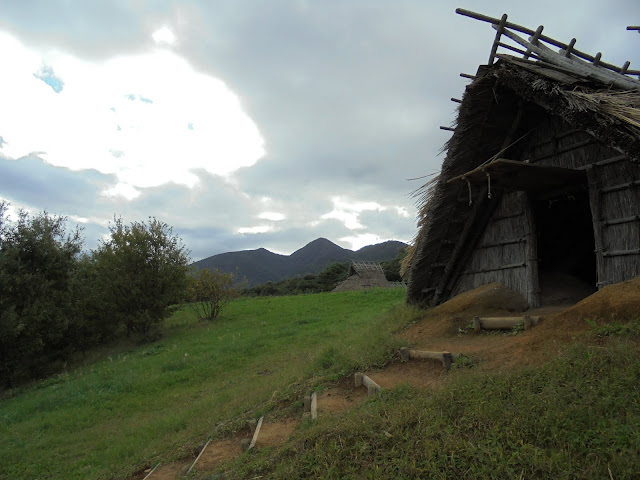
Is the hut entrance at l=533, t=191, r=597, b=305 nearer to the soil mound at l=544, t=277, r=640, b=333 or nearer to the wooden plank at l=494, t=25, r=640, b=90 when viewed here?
the wooden plank at l=494, t=25, r=640, b=90

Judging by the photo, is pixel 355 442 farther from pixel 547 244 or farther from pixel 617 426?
pixel 547 244

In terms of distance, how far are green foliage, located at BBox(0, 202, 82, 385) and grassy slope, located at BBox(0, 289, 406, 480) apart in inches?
62.0

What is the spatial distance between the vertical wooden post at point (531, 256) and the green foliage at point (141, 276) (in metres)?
14.1

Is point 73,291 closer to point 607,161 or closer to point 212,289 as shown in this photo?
point 212,289

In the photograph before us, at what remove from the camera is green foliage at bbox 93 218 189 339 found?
16.6 metres

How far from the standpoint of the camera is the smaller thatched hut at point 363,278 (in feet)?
99.2

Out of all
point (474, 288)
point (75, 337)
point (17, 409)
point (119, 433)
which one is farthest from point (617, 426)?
point (75, 337)

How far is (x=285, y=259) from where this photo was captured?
107m

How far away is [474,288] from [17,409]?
10165mm

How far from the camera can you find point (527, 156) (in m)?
6.88

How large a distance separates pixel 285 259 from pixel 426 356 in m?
102

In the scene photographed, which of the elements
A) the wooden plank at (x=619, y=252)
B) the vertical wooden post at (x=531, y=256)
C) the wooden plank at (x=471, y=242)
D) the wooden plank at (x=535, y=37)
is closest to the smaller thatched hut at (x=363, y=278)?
the wooden plank at (x=471, y=242)

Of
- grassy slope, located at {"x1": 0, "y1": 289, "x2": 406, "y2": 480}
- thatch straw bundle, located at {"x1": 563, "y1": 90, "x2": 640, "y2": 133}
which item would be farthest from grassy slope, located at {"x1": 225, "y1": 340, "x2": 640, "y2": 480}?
thatch straw bundle, located at {"x1": 563, "y1": 90, "x2": 640, "y2": 133}

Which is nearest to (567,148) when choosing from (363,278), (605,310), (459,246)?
(459,246)
